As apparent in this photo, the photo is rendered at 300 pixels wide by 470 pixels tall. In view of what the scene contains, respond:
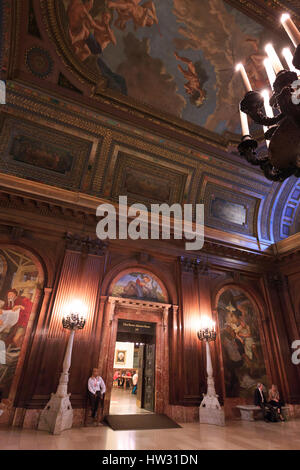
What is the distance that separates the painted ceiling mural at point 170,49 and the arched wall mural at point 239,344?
778 cm

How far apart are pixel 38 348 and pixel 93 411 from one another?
7.70ft

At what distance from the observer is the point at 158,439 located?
588 centimetres

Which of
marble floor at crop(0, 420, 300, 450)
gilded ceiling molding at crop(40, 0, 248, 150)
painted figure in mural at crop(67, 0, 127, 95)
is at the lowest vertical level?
marble floor at crop(0, 420, 300, 450)

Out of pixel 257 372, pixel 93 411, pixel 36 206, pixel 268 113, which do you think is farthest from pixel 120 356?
pixel 268 113

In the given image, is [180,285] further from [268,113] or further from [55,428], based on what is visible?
[268,113]

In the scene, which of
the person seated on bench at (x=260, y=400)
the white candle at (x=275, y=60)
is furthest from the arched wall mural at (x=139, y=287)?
the white candle at (x=275, y=60)

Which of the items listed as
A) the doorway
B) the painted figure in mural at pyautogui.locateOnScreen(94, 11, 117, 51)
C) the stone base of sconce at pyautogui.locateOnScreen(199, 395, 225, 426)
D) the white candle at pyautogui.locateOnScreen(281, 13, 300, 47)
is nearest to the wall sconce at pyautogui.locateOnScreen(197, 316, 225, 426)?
the stone base of sconce at pyautogui.locateOnScreen(199, 395, 225, 426)

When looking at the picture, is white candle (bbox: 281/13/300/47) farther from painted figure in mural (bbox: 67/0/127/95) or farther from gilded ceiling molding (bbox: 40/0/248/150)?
gilded ceiling molding (bbox: 40/0/248/150)

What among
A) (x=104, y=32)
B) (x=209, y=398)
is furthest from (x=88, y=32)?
(x=209, y=398)

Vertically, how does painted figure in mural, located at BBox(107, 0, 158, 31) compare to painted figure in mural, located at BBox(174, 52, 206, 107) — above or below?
above

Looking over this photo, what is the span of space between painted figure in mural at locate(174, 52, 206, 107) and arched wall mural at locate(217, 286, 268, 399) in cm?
779

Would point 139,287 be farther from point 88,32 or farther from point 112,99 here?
point 88,32

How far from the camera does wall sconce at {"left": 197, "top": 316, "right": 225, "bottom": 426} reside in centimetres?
812

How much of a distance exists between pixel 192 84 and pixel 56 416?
425 inches
